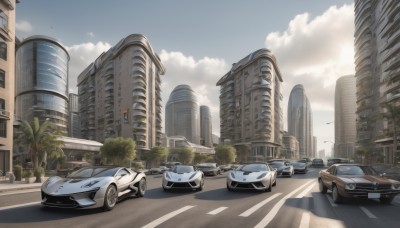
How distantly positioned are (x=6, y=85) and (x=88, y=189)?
3285cm

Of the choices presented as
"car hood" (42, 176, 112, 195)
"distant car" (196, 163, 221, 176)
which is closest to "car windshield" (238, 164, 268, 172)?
"car hood" (42, 176, 112, 195)

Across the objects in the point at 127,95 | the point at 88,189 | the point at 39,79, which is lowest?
the point at 88,189

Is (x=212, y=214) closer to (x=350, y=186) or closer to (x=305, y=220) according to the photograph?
(x=305, y=220)

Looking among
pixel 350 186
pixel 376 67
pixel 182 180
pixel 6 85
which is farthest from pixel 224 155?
pixel 350 186

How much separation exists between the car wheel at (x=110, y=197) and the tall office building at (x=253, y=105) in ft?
382

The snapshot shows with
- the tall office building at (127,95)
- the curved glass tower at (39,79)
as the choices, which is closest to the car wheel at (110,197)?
the tall office building at (127,95)

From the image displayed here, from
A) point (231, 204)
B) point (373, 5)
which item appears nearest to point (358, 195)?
point (231, 204)

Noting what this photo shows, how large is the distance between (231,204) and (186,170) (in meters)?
5.34

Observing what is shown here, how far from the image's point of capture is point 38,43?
123 m

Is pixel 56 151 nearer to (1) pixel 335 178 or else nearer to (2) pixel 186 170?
(2) pixel 186 170

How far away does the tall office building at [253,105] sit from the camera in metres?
131

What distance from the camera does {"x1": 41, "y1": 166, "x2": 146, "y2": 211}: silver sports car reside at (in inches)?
351

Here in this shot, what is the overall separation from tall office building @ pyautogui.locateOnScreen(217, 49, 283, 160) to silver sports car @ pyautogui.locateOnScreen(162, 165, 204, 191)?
11073 centimetres

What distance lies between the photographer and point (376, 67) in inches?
3499
